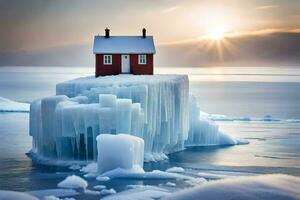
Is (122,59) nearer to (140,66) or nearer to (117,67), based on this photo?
(117,67)

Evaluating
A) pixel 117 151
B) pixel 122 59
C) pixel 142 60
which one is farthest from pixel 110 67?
pixel 117 151

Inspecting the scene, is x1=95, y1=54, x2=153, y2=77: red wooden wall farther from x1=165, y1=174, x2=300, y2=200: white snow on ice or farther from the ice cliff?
x1=165, y1=174, x2=300, y2=200: white snow on ice

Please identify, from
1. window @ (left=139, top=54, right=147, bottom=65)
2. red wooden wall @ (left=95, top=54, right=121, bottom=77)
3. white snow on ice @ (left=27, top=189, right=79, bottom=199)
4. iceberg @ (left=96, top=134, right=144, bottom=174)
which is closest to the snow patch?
iceberg @ (left=96, top=134, right=144, bottom=174)

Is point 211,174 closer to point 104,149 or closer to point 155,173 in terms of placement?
point 155,173

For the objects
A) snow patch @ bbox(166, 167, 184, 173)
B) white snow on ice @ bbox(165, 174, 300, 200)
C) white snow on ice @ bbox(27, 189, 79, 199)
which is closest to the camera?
white snow on ice @ bbox(165, 174, 300, 200)

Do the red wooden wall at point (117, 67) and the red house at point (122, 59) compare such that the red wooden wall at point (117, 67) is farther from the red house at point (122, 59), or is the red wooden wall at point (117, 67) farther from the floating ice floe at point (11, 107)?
the floating ice floe at point (11, 107)

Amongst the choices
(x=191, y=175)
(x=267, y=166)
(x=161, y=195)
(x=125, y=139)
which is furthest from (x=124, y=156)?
(x=267, y=166)
